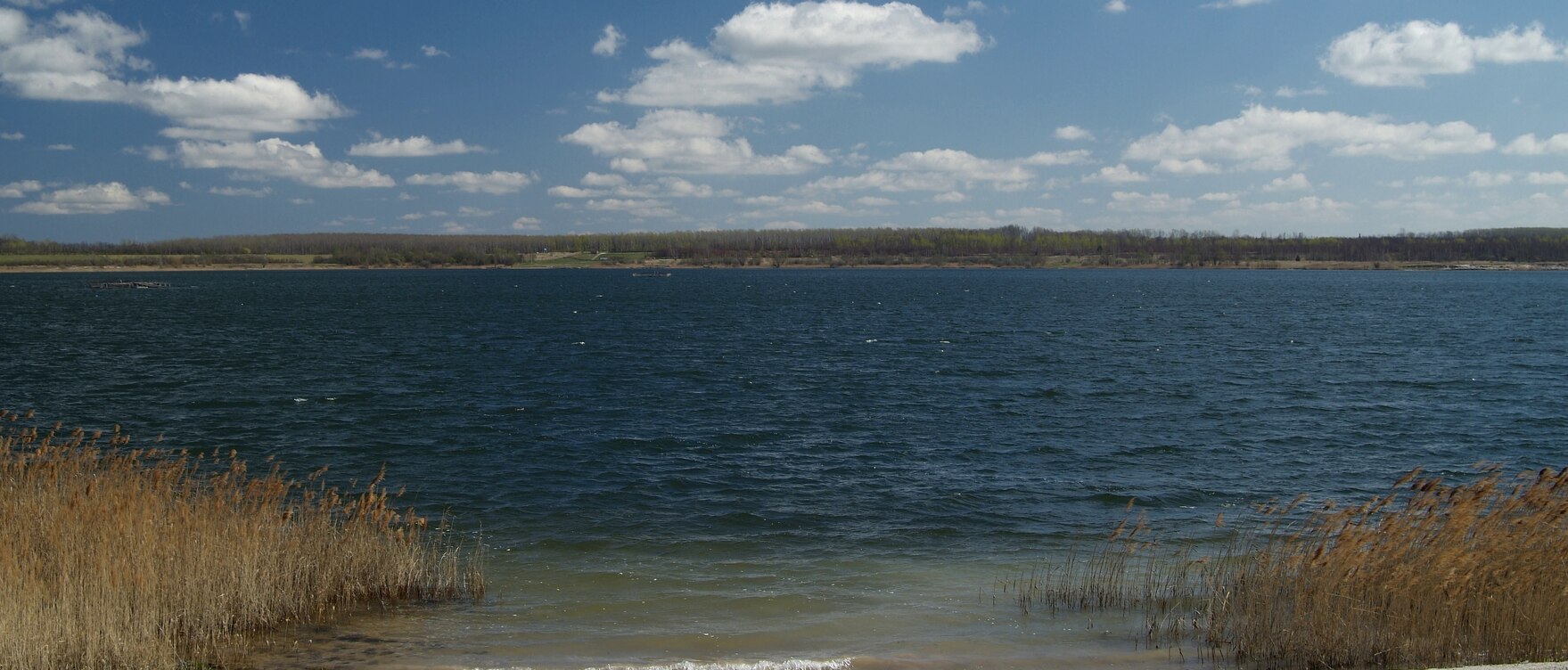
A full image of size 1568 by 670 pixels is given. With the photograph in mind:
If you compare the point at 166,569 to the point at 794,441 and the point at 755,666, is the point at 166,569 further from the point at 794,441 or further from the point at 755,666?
the point at 794,441

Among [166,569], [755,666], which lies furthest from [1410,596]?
[166,569]

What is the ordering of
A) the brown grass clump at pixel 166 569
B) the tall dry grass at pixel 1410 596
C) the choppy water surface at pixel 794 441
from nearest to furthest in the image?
the brown grass clump at pixel 166 569 → the tall dry grass at pixel 1410 596 → the choppy water surface at pixel 794 441

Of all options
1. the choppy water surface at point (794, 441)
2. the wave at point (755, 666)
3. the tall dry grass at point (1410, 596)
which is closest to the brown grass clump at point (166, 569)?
the choppy water surface at point (794, 441)

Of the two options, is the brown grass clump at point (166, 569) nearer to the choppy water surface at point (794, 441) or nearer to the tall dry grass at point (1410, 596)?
the choppy water surface at point (794, 441)

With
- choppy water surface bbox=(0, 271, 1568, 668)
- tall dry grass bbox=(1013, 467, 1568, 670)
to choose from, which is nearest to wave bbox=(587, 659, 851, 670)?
choppy water surface bbox=(0, 271, 1568, 668)

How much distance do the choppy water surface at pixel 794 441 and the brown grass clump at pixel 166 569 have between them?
786mm

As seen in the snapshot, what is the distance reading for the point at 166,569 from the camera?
9.95 metres

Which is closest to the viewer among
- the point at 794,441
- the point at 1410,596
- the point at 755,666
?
the point at 1410,596

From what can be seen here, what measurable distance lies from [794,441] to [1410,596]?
17250 millimetres

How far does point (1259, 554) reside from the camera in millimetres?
10812

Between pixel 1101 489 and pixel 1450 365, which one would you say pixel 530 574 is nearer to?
pixel 1101 489

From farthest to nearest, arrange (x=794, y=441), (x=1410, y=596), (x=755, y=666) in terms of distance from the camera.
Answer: (x=794, y=441), (x=755, y=666), (x=1410, y=596)

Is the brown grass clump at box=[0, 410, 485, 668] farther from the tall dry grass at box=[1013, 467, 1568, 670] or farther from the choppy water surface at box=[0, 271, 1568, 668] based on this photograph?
the tall dry grass at box=[1013, 467, 1568, 670]

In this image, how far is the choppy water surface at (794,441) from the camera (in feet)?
38.2
